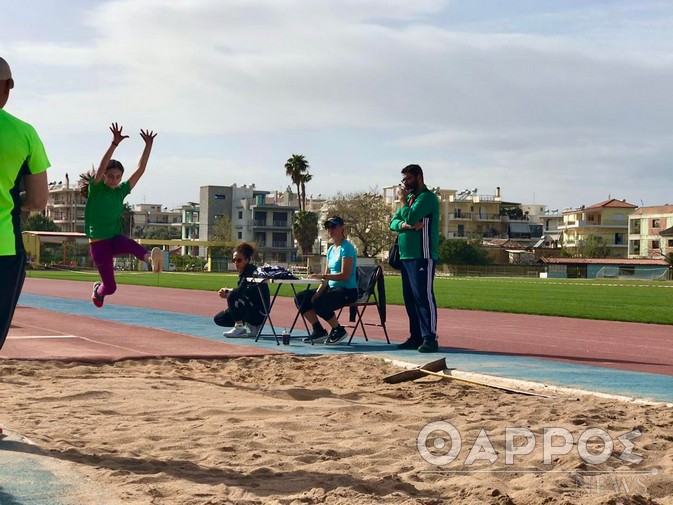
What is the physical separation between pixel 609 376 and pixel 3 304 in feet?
20.9

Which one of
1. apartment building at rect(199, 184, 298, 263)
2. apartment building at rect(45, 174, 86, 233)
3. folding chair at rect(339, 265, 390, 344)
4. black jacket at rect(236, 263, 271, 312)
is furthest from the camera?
apartment building at rect(45, 174, 86, 233)

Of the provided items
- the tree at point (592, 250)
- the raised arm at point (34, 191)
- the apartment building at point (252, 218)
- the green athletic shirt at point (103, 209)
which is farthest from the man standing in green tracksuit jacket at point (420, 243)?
the apartment building at point (252, 218)

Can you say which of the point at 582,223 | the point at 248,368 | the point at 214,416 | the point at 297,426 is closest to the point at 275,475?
the point at 297,426

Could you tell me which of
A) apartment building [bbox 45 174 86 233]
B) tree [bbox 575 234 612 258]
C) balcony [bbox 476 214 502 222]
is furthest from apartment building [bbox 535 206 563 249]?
apartment building [bbox 45 174 86 233]

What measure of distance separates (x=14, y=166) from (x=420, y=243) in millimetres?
7342

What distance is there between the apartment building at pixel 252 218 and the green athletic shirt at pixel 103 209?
130 m

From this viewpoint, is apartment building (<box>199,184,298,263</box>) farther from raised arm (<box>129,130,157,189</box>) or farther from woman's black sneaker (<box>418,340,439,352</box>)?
raised arm (<box>129,130,157,189</box>)

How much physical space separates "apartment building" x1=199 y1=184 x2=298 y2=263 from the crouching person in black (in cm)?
12535

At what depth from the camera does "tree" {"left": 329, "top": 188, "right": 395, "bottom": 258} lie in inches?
4486

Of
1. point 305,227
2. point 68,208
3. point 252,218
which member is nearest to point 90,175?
point 305,227

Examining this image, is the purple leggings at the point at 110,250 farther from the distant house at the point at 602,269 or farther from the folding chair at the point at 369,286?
the distant house at the point at 602,269

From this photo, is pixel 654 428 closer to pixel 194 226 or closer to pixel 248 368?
pixel 248 368

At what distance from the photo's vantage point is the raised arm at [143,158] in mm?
9141

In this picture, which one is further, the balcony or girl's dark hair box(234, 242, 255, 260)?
the balcony
